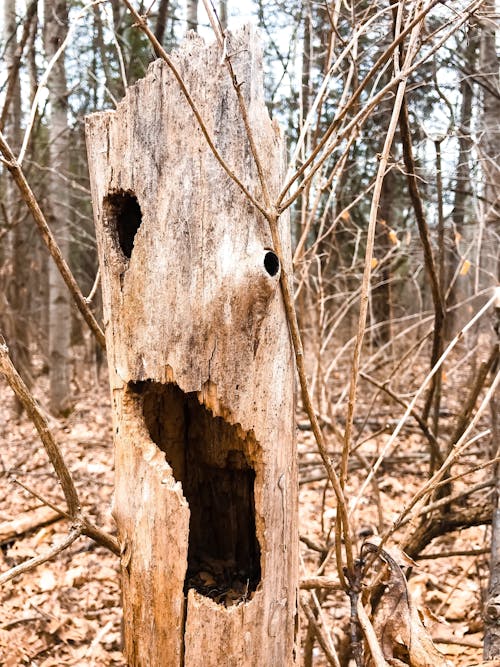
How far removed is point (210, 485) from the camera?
1.90 m

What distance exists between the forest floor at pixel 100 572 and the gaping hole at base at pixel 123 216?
0.83 metres

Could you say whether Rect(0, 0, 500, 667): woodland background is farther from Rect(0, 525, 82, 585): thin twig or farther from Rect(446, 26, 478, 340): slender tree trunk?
Rect(0, 525, 82, 585): thin twig

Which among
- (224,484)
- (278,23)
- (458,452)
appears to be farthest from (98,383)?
(458,452)

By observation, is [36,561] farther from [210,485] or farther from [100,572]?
[100,572]

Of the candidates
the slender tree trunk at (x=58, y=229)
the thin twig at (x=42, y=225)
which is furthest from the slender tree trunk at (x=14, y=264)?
the thin twig at (x=42, y=225)

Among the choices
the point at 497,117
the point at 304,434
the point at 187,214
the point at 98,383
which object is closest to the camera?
the point at 187,214

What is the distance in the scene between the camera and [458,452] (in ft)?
5.06

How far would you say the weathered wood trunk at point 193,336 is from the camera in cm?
149

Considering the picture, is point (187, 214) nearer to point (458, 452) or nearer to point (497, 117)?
point (458, 452)

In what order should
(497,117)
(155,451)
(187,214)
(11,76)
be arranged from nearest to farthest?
(187,214) → (155,451) → (11,76) → (497,117)

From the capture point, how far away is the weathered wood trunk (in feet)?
4.88

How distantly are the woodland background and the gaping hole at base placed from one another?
272 millimetres

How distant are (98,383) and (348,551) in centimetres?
769

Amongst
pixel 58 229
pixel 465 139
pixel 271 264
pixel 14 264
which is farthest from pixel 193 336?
pixel 14 264
